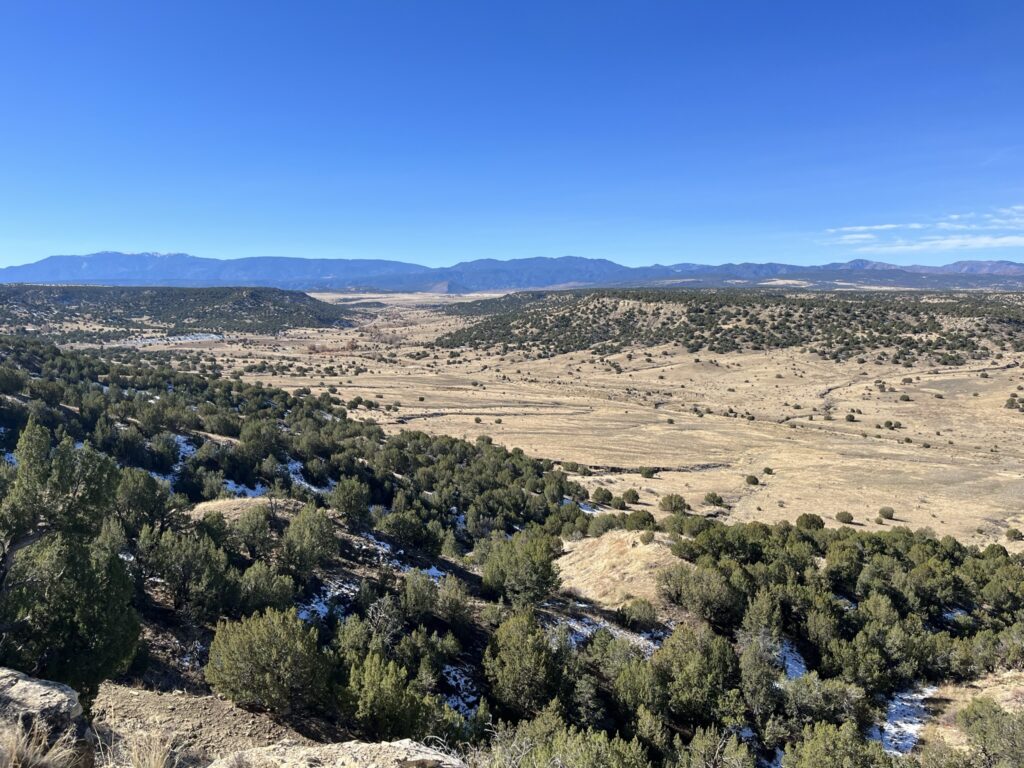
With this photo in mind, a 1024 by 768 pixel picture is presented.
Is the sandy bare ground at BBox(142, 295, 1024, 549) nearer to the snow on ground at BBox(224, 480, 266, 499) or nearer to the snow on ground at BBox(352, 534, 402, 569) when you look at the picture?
the snow on ground at BBox(352, 534, 402, 569)

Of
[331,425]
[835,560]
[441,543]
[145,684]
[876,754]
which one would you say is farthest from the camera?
[331,425]

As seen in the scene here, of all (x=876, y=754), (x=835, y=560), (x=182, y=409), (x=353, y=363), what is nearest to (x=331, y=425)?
(x=182, y=409)

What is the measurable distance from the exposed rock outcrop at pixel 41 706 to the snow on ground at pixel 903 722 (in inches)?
600

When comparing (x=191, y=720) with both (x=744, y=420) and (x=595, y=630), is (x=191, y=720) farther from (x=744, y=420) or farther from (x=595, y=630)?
(x=744, y=420)

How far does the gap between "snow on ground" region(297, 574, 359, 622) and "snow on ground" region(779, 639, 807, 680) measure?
12.5 m

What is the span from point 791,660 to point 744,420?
4701 cm

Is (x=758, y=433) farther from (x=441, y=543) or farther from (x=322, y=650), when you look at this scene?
(x=322, y=650)

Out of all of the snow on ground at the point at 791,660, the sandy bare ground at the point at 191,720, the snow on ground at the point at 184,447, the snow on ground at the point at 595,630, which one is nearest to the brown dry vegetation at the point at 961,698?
the snow on ground at the point at 791,660

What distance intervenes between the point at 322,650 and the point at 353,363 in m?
89.5

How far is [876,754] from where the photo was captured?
9.85 meters

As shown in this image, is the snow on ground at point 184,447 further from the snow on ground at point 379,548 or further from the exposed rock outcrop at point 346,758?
the exposed rock outcrop at point 346,758

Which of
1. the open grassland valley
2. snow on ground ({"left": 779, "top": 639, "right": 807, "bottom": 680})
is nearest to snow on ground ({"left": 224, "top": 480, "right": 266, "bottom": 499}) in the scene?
the open grassland valley

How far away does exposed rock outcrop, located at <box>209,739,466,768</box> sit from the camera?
18.3 feet

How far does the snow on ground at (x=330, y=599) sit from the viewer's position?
1518 centimetres
